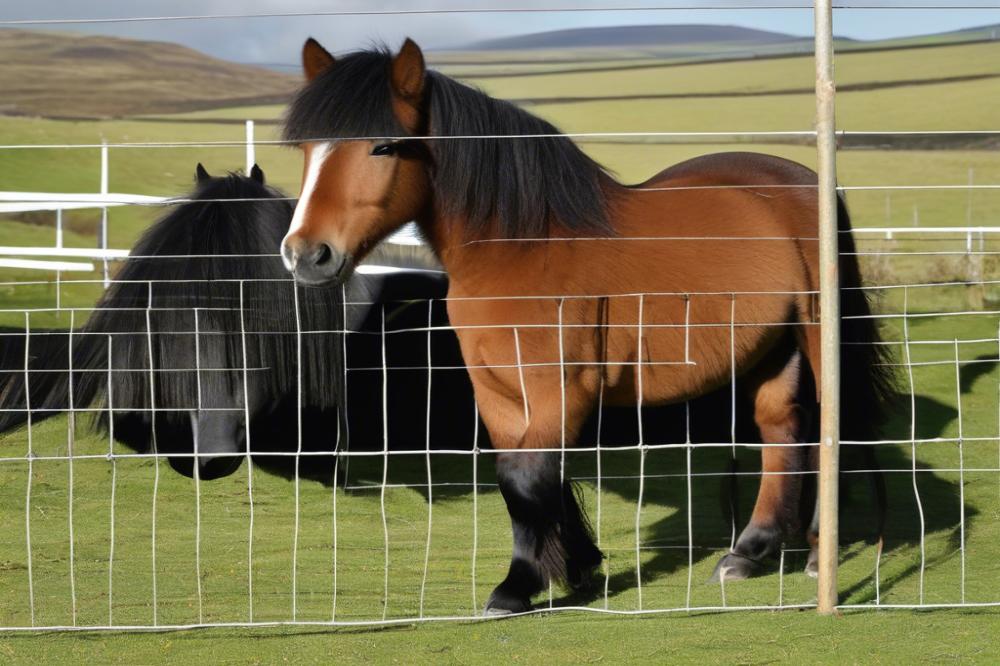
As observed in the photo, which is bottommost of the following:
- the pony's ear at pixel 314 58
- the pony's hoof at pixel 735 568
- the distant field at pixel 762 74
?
the pony's hoof at pixel 735 568

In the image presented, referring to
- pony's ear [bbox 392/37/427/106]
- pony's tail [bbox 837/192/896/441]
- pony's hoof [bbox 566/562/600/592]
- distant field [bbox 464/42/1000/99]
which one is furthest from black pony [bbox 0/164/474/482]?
pony's tail [bbox 837/192/896/441]

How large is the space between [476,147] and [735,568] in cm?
179

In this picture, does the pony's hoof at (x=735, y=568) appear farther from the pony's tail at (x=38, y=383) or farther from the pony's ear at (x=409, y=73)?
the pony's tail at (x=38, y=383)

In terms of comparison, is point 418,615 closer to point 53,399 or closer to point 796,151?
point 53,399

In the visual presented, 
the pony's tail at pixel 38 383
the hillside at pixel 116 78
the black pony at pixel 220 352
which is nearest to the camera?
the black pony at pixel 220 352

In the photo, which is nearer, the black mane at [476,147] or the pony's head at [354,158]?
the pony's head at [354,158]

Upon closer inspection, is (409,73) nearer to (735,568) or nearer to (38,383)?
(735,568)

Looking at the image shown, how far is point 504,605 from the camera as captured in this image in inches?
149

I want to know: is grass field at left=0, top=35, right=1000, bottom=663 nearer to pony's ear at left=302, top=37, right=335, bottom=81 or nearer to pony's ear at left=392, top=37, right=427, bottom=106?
pony's ear at left=302, top=37, right=335, bottom=81

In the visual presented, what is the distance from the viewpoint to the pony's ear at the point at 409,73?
150 inches

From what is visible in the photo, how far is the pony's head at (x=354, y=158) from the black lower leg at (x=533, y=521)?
2.80 feet

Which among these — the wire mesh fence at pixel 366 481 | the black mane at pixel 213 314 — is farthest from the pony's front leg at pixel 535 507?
the black mane at pixel 213 314

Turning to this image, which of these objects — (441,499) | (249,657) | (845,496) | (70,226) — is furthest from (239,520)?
(70,226)

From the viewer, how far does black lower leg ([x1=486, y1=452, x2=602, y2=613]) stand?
3854 millimetres
